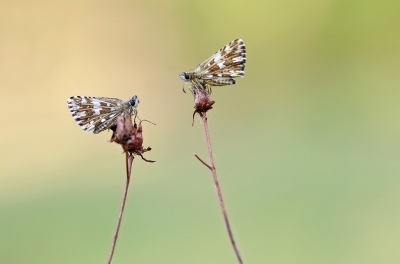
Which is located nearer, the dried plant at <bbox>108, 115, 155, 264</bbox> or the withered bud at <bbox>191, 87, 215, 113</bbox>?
the dried plant at <bbox>108, 115, 155, 264</bbox>

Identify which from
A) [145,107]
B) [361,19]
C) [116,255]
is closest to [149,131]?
[145,107]

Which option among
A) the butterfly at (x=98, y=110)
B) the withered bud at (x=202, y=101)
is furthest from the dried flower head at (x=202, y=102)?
the butterfly at (x=98, y=110)

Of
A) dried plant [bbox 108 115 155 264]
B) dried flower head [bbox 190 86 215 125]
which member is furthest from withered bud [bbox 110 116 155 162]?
dried flower head [bbox 190 86 215 125]

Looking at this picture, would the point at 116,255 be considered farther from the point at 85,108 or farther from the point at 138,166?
the point at 85,108

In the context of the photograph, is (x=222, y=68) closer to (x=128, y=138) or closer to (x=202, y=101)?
(x=202, y=101)

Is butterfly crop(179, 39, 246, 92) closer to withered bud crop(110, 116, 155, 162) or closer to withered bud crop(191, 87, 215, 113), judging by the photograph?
withered bud crop(191, 87, 215, 113)

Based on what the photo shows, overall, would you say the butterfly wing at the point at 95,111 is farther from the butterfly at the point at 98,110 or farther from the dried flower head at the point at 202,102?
the dried flower head at the point at 202,102

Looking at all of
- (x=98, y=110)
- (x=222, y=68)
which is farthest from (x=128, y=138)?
(x=222, y=68)
